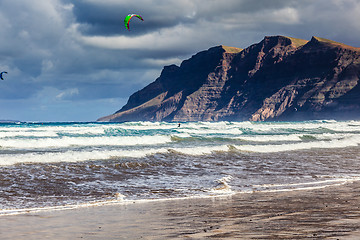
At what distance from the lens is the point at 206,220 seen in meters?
6.92

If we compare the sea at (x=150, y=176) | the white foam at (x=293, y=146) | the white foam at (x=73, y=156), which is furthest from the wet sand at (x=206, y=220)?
the white foam at (x=293, y=146)

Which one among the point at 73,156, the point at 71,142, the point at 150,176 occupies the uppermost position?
the point at 71,142

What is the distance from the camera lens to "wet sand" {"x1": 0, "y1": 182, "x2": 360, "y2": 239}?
582cm

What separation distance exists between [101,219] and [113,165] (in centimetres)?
910

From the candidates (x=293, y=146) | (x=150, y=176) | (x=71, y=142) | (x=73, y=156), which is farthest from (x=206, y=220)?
(x=71, y=142)

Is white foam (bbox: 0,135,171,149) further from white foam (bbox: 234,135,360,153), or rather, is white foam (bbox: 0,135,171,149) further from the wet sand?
the wet sand

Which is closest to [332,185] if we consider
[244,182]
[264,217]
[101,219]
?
[244,182]

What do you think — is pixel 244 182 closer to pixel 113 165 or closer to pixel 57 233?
pixel 113 165

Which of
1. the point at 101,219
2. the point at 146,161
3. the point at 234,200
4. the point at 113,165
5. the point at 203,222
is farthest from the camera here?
the point at 146,161

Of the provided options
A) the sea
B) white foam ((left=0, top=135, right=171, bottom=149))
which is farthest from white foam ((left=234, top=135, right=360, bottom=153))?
white foam ((left=0, top=135, right=171, bottom=149))

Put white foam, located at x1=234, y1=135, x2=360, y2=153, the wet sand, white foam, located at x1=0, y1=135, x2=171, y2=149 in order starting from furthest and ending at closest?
white foam, located at x1=0, y1=135, x2=171, y2=149
white foam, located at x1=234, y1=135, x2=360, y2=153
the wet sand

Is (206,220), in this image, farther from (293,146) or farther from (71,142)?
(71,142)

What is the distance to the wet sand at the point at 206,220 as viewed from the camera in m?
5.82

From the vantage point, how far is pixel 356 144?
97.3 feet
